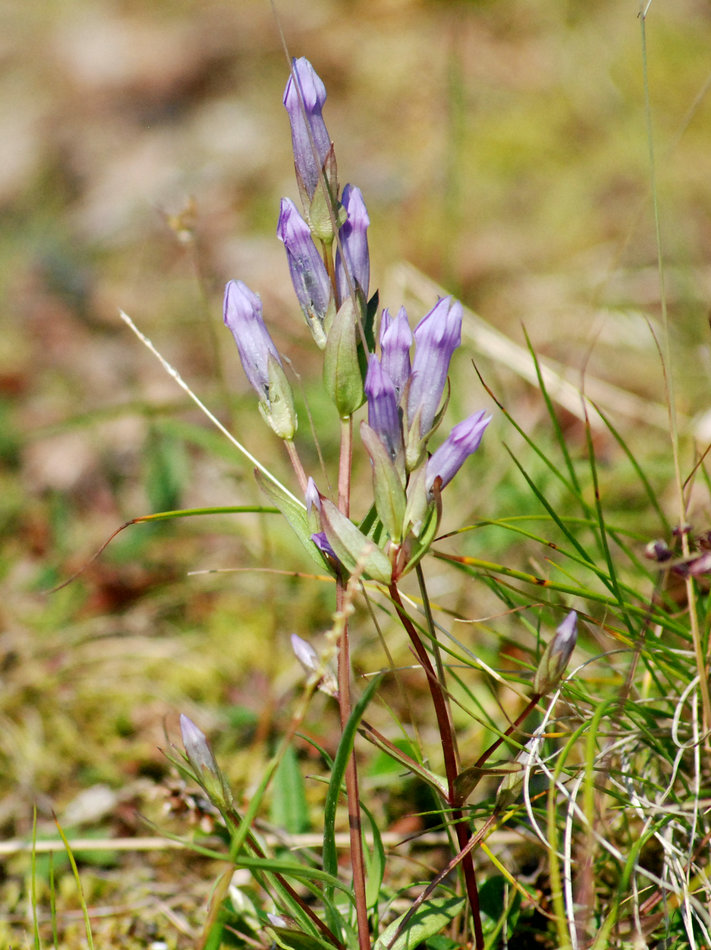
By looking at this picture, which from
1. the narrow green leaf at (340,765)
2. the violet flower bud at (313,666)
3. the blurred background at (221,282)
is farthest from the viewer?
the blurred background at (221,282)

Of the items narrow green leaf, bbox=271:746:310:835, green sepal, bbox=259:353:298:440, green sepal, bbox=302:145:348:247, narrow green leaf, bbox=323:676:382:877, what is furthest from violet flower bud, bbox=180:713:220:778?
green sepal, bbox=302:145:348:247

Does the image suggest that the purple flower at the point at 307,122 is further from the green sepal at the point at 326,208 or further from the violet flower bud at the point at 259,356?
the violet flower bud at the point at 259,356

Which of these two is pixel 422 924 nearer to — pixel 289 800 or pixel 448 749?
pixel 448 749

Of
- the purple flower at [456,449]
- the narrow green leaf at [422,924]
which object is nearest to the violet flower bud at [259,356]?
the purple flower at [456,449]

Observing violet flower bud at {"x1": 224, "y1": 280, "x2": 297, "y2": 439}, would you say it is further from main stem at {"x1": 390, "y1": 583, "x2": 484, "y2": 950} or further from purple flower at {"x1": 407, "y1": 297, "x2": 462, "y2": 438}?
main stem at {"x1": 390, "y1": 583, "x2": 484, "y2": 950}

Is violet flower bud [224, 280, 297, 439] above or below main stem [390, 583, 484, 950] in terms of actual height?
above

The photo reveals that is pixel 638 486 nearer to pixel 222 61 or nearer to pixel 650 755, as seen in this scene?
pixel 650 755
